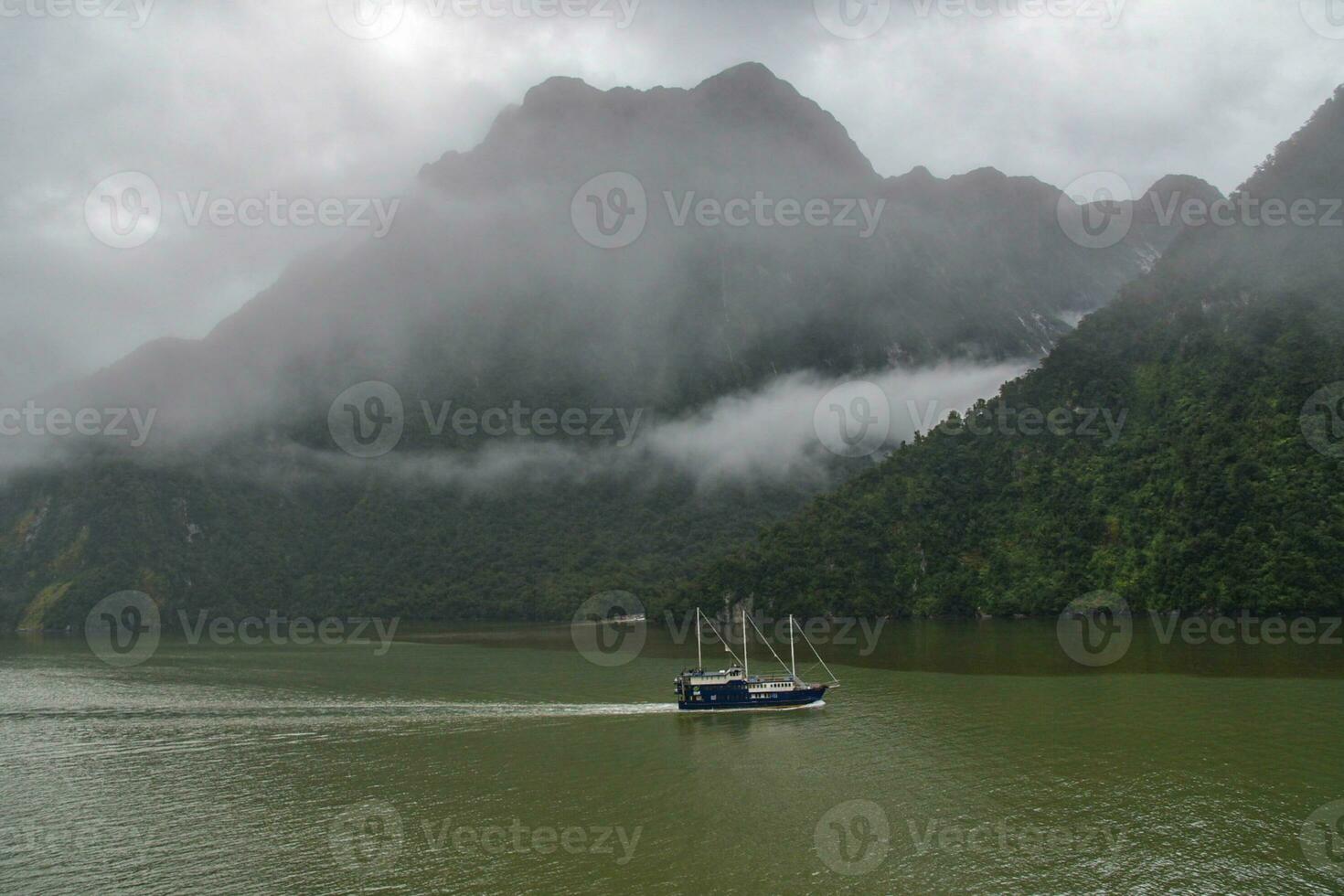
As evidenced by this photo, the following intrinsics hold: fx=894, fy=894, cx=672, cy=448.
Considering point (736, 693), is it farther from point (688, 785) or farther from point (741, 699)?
point (688, 785)

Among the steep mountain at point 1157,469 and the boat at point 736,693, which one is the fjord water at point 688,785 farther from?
the steep mountain at point 1157,469

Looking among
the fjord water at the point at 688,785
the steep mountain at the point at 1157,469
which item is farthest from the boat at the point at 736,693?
the steep mountain at the point at 1157,469

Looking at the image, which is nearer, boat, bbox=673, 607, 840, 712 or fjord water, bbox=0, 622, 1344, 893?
fjord water, bbox=0, 622, 1344, 893

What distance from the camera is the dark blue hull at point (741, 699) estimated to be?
55281mm

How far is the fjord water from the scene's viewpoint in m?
28.8

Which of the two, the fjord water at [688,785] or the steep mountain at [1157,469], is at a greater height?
the steep mountain at [1157,469]

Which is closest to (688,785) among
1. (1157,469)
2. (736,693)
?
(736,693)

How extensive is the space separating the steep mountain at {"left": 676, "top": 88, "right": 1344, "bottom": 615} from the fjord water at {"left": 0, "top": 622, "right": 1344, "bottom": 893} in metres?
25.7

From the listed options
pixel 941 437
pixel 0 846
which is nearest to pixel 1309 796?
pixel 0 846

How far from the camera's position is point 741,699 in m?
55.9

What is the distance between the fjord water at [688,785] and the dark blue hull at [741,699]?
1422mm

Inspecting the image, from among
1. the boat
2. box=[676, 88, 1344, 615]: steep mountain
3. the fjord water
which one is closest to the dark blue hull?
the boat

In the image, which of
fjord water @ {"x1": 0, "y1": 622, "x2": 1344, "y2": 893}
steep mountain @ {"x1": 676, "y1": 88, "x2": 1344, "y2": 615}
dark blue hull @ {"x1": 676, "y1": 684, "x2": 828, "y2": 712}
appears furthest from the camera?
steep mountain @ {"x1": 676, "y1": 88, "x2": 1344, "y2": 615}

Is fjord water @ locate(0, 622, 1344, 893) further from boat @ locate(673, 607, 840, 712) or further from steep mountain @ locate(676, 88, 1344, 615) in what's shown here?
steep mountain @ locate(676, 88, 1344, 615)
